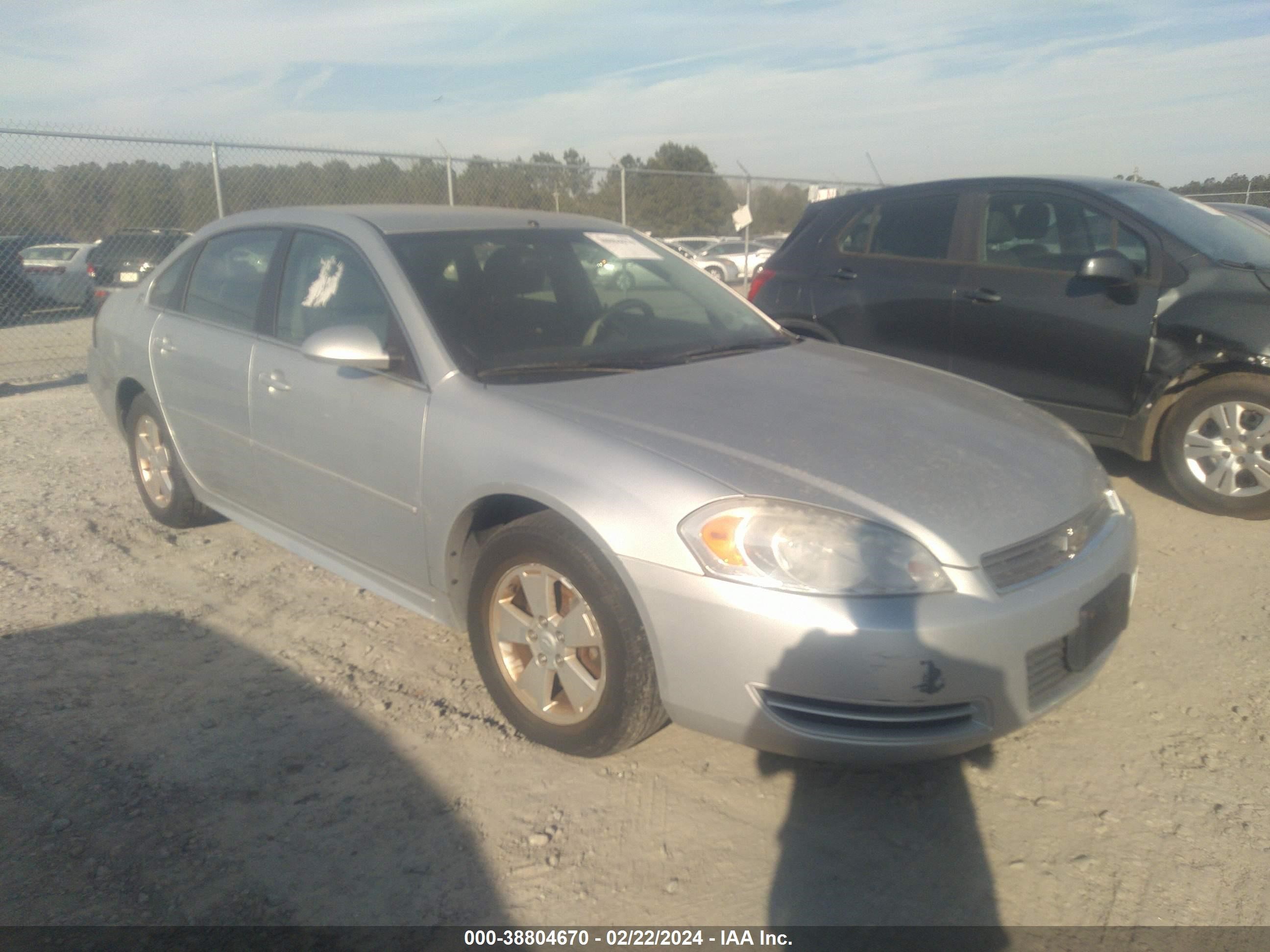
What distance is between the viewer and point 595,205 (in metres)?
16.0

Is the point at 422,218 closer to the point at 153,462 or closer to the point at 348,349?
the point at 348,349

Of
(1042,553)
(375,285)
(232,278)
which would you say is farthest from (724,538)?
(232,278)

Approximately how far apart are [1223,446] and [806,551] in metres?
3.59

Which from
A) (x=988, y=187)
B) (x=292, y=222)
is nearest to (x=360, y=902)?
(x=292, y=222)

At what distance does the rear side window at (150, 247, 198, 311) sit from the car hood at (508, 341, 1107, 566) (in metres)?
2.39

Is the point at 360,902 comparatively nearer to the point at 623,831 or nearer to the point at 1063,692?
the point at 623,831

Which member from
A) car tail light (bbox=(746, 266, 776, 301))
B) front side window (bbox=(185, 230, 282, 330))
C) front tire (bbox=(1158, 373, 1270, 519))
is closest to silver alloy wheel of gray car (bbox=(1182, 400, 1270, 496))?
front tire (bbox=(1158, 373, 1270, 519))

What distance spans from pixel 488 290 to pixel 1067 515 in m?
2.08

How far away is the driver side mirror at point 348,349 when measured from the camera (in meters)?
3.14

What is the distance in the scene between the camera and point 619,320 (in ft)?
12.2

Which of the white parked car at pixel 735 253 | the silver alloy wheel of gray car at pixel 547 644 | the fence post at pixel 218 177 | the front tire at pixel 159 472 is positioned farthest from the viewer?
the white parked car at pixel 735 253

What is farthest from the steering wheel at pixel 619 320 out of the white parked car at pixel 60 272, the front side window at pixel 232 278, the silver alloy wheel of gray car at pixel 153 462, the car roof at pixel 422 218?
the white parked car at pixel 60 272

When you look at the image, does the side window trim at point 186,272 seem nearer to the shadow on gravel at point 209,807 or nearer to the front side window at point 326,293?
the front side window at point 326,293

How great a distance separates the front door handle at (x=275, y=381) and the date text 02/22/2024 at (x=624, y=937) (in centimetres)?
222
